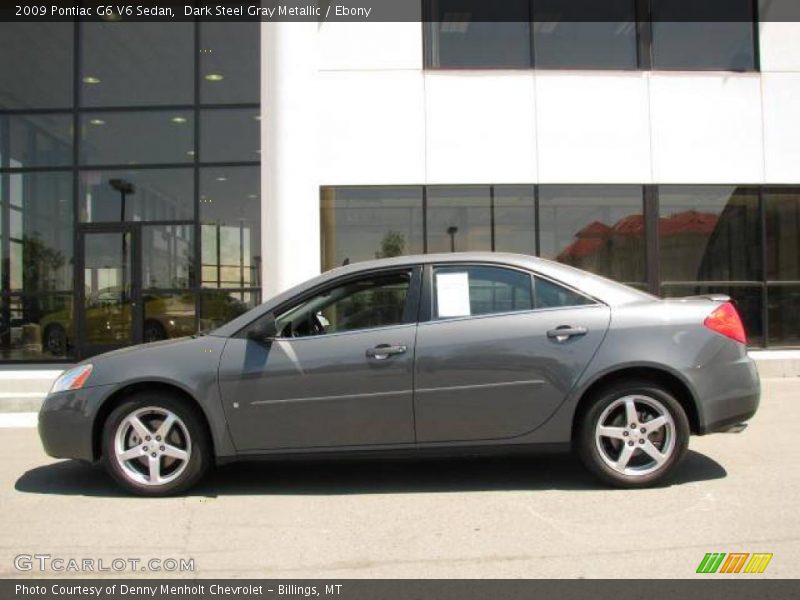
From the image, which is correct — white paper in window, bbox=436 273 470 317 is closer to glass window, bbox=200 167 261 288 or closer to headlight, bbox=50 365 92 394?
headlight, bbox=50 365 92 394

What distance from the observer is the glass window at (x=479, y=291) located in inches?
198

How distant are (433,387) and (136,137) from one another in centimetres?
964

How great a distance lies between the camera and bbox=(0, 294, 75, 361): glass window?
486 inches

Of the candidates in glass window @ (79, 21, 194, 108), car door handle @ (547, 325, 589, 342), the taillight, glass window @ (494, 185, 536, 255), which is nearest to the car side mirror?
car door handle @ (547, 325, 589, 342)

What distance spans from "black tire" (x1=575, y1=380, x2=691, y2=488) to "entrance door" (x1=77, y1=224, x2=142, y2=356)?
9202mm

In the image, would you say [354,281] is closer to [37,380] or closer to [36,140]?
[37,380]

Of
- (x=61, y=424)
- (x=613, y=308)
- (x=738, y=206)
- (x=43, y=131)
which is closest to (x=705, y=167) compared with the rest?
(x=738, y=206)

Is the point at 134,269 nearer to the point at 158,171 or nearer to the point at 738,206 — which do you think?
the point at 158,171

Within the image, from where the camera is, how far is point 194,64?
12602mm

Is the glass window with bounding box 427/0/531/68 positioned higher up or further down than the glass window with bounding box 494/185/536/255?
higher up

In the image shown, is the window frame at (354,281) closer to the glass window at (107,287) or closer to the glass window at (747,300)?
the glass window at (747,300)

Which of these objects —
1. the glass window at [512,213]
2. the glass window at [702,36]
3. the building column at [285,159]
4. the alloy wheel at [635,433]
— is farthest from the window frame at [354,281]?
→ the glass window at [702,36]
